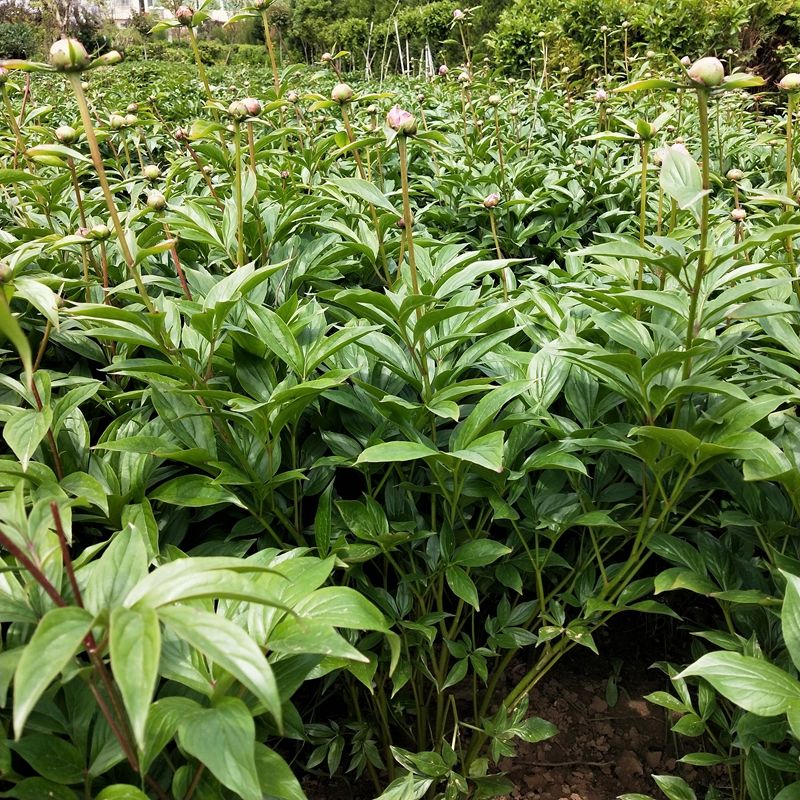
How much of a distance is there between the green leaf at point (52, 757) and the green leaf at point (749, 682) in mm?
856

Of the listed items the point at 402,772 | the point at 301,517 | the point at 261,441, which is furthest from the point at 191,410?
the point at 402,772

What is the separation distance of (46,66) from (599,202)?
2.40m

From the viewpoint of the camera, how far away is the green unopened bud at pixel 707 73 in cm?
100

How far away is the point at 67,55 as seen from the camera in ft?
3.65

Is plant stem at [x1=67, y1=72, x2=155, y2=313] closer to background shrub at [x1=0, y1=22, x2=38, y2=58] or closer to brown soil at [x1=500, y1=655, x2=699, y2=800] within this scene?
brown soil at [x1=500, y1=655, x2=699, y2=800]

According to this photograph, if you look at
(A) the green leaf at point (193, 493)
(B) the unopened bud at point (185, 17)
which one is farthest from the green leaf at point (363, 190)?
(B) the unopened bud at point (185, 17)

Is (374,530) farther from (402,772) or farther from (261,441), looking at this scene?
(402,772)

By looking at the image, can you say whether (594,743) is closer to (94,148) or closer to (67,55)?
(94,148)

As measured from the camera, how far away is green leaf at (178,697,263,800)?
0.78 metres

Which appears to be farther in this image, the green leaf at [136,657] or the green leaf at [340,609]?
the green leaf at [340,609]

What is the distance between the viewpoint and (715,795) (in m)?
1.34

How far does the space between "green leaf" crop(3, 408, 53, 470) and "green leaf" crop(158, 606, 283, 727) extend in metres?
0.60

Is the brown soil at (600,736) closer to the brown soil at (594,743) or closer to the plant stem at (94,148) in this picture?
the brown soil at (594,743)

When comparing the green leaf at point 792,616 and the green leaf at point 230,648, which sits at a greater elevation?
the green leaf at point 230,648
